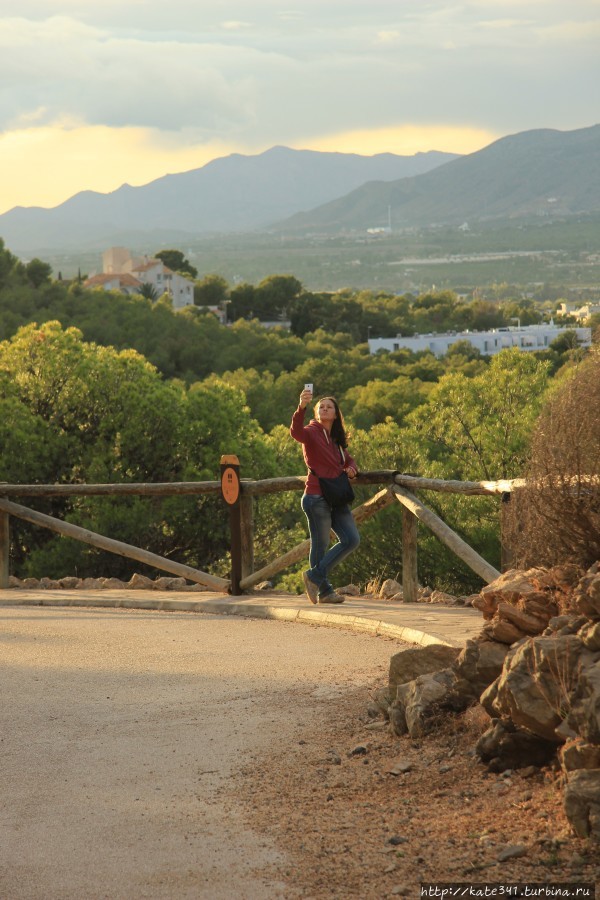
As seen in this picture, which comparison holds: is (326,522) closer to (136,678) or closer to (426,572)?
(136,678)

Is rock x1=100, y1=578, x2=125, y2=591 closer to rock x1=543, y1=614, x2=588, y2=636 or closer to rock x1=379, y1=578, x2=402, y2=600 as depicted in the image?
rock x1=379, y1=578, x2=402, y2=600

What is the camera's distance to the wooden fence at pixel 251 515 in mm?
8555

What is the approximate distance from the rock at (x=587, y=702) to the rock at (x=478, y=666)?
31.6 inches

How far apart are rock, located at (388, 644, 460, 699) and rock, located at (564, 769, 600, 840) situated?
1653mm

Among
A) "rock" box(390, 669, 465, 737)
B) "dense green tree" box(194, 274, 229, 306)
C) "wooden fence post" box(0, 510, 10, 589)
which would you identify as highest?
"dense green tree" box(194, 274, 229, 306)

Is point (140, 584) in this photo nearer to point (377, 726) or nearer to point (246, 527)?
point (246, 527)

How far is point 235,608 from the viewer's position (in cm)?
931

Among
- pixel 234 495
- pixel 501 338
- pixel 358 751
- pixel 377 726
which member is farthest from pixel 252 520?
pixel 501 338

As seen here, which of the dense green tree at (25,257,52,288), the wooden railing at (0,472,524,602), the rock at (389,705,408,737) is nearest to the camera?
the rock at (389,705,408,737)

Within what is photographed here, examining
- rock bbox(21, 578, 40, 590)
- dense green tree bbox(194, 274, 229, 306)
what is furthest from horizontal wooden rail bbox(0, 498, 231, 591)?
dense green tree bbox(194, 274, 229, 306)

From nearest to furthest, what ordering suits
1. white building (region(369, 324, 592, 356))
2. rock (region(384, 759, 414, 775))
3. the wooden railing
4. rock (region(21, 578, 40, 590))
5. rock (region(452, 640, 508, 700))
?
1. rock (region(384, 759, 414, 775))
2. rock (region(452, 640, 508, 700))
3. the wooden railing
4. rock (region(21, 578, 40, 590))
5. white building (region(369, 324, 592, 356))

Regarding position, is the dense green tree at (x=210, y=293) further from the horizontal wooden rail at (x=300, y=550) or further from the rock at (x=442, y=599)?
the rock at (x=442, y=599)

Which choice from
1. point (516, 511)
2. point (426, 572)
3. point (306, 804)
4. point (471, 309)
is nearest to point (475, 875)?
point (306, 804)

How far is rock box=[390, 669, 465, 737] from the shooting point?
521 centimetres
